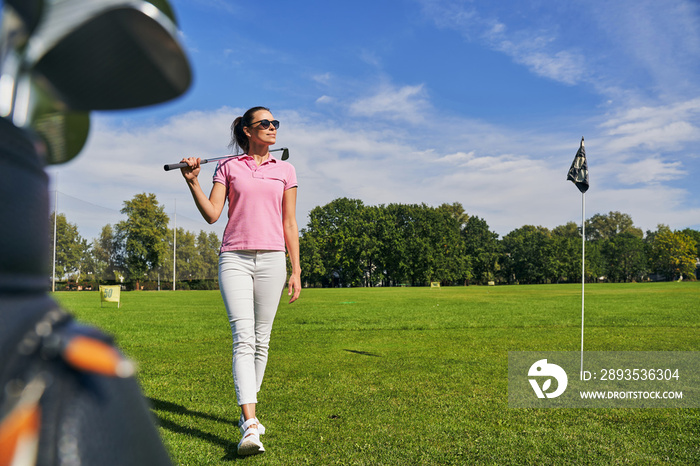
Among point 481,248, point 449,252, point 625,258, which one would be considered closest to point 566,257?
point 481,248

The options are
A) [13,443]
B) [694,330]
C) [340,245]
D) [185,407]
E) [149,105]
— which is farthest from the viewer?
[340,245]

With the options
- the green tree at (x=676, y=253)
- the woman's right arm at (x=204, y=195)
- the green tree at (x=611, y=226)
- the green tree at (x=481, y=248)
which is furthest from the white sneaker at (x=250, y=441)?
the green tree at (x=611, y=226)

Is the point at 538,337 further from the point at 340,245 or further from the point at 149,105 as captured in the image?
the point at 340,245

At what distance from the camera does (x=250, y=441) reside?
12.1ft

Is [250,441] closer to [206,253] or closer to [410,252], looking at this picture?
[410,252]

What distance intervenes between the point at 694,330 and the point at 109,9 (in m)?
15.9

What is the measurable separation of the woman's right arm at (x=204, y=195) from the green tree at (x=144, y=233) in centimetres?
5729

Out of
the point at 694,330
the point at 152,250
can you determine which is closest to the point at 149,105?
the point at 694,330

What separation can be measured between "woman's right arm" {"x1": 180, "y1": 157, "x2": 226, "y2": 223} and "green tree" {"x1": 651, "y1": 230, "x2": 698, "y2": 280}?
→ 126864 millimetres

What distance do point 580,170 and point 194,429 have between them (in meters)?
5.59

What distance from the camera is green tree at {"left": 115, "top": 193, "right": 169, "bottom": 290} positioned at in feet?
197

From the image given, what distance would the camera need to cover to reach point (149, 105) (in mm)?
442

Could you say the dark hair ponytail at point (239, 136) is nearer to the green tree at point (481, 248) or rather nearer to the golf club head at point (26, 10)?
the golf club head at point (26, 10)

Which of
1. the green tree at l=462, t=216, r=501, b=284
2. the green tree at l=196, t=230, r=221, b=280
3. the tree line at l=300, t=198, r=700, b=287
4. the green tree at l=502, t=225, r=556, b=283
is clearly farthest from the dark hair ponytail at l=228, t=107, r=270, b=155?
the green tree at l=502, t=225, r=556, b=283
